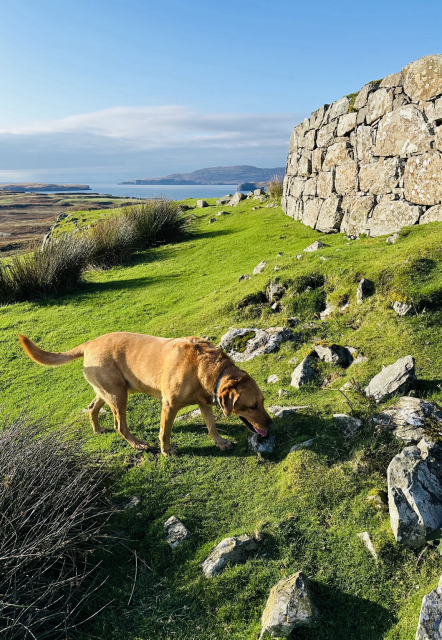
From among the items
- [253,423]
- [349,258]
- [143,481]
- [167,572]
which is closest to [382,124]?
[349,258]

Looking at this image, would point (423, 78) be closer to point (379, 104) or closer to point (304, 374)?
point (379, 104)

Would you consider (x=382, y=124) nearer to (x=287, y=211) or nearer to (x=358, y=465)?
(x=287, y=211)

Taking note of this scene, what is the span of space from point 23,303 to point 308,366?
11029mm

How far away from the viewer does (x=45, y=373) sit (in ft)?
31.1

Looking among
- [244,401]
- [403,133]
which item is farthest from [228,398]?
[403,133]

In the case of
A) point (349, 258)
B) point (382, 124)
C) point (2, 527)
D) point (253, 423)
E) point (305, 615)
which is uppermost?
point (382, 124)

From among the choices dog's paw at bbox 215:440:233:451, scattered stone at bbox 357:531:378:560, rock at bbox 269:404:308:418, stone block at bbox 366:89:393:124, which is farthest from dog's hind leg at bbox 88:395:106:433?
stone block at bbox 366:89:393:124

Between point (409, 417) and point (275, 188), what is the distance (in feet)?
73.0

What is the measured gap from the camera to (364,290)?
305 inches

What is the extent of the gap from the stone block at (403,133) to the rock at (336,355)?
6687mm

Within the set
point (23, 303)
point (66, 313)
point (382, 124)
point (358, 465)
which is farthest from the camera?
point (23, 303)

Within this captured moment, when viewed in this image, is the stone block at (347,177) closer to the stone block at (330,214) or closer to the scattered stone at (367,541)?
the stone block at (330,214)

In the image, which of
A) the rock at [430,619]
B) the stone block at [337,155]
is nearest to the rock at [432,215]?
the stone block at [337,155]

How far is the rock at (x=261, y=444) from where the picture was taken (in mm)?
5020
